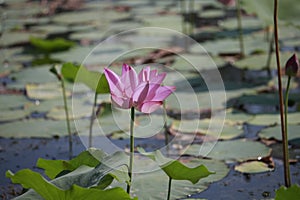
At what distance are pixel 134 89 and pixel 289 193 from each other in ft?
1.28

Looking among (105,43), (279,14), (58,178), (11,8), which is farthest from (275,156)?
(11,8)

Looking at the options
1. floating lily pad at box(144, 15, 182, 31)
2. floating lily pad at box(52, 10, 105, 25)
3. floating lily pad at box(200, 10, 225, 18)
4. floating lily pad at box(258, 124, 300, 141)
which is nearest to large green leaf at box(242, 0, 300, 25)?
floating lily pad at box(258, 124, 300, 141)

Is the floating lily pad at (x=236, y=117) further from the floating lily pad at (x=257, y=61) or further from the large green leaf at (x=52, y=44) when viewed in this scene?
the large green leaf at (x=52, y=44)


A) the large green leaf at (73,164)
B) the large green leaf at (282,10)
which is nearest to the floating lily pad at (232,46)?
the large green leaf at (282,10)

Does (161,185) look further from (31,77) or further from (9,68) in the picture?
(9,68)

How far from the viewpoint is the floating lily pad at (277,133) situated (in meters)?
2.02

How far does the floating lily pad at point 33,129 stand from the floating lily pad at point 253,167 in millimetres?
702

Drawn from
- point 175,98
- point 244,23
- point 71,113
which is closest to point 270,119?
point 175,98

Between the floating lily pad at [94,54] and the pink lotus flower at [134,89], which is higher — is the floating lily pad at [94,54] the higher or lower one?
the lower one

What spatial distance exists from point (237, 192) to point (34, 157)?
730 millimetres

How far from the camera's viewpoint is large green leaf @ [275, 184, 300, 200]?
121 cm

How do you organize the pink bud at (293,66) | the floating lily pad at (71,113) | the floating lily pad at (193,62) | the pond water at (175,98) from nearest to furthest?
the pink bud at (293,66) < the pond water at (175,98) < the floating lily pad at (71,113) < the floating lily pad at (193,62)

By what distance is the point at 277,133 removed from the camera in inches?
80.8

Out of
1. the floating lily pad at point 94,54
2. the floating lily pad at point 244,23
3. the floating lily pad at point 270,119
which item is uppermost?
the floating lily pad at point 244,23
